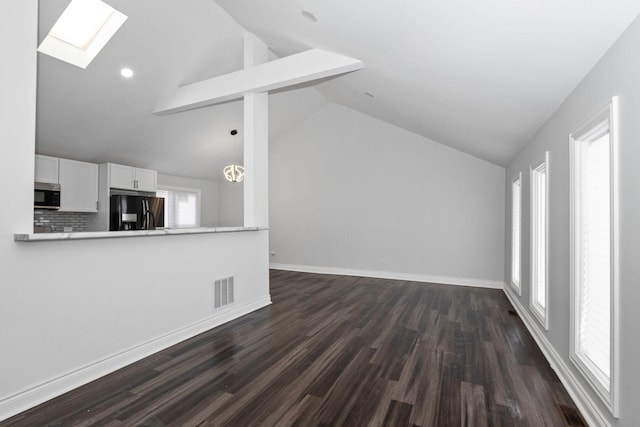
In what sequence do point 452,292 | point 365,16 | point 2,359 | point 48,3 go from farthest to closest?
point 452,292 < point 48,3 < point 365,16 < point 2,359

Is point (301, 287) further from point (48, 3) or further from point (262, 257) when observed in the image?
point (48, 3)

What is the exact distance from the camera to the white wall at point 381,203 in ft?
18.0

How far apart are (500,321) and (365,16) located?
135 inches

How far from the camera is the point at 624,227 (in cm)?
148

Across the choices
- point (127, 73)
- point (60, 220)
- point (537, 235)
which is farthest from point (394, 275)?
point (60, 220)

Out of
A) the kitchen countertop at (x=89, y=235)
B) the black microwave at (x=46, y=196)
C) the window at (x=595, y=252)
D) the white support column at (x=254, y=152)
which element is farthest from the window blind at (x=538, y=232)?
the black microwave at (x=46, y=196)

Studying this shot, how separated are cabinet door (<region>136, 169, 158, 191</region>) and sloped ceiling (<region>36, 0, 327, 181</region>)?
14 cm

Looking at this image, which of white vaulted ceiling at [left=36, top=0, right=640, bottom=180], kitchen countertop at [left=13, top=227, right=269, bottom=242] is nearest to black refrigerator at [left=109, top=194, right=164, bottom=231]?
white vaulted ceiling at [left=36, top=0, right=640, bottom=180]

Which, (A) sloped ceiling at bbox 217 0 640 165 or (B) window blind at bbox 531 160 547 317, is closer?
(A) sloped ceiling at bbox 217 0 640 165

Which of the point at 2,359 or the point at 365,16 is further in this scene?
the point at 365,16

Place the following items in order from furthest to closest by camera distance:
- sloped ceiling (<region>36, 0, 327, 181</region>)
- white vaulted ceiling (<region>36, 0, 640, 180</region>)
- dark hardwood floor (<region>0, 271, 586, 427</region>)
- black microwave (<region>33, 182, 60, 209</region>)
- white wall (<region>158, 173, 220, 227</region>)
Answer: white wall (<region>158, 173, 220, 227</region>) → black microwave (<region>33, 182, 60, 209</region>) → sloped ceiling (<region>36, 0, 327, 181</region>) → dark hardwood floor (<region>0, 271, 586, 427</region>) → white vaulted ceiling (<region>36, 0, 640, 180</region>)

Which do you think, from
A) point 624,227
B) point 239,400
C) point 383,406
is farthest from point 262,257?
Result: point 624,227

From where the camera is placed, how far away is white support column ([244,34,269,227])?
4.12 m

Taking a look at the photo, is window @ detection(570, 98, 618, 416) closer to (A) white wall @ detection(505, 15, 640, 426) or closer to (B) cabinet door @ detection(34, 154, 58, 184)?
(A) white wall @ detection(505, 15, 640, 426)
